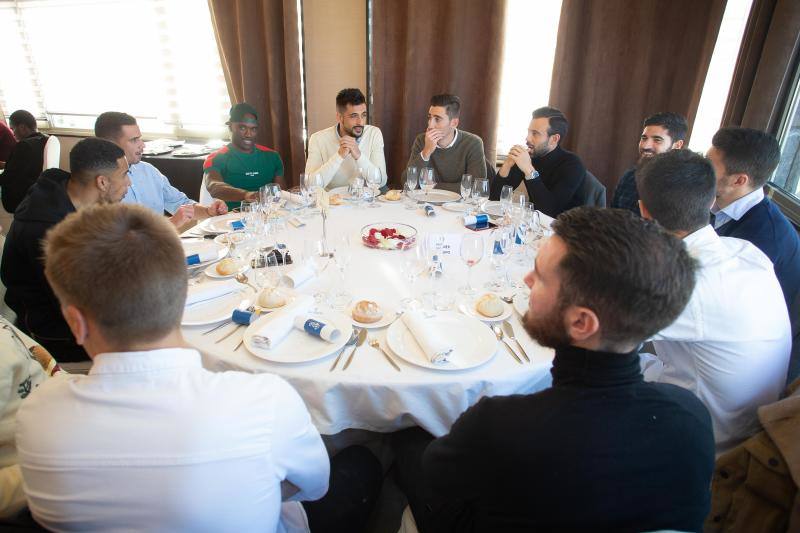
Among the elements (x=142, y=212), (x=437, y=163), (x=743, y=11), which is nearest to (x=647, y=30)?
(x=743, y=11)

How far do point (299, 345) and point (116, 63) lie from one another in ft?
17.6

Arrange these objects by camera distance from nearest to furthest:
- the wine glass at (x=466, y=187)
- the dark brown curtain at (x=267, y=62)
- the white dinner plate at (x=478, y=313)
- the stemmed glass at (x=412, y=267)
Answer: the white dinner plate at (x=478, y=313), the stemmed glass at (x=412, y=267), the wine glass at (x=466, y=187), the dark brown curtain at (x=267, y=62)

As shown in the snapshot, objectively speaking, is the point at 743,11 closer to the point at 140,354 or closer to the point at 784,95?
the point at 784,95

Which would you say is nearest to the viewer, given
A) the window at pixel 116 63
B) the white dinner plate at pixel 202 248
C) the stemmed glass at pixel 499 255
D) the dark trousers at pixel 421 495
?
the dark trousers at pixel 421 495

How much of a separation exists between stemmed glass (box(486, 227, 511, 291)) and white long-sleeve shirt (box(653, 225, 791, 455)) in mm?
579

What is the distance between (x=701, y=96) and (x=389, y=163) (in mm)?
2733

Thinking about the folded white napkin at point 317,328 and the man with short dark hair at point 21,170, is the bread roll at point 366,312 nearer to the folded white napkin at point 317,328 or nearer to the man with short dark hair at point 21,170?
the folded white napkin at point 317,328

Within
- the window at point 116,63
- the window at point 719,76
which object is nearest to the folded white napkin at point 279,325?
the window at point 719,76

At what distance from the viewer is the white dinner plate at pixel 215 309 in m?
1.47

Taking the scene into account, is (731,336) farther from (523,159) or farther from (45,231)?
(45,231)

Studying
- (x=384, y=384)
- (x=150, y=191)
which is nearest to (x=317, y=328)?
(x=384, y=384)

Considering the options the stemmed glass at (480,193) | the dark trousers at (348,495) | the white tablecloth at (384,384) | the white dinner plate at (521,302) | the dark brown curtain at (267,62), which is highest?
the dark brown curtain at (267,62)

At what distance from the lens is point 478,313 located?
1.55 meters

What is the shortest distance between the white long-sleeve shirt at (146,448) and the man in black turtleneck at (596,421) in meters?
0.40
